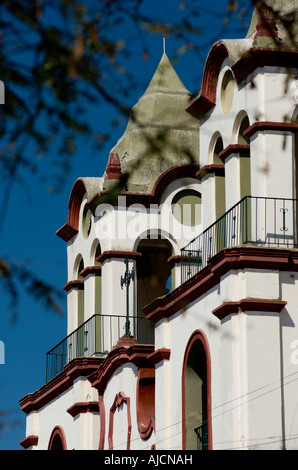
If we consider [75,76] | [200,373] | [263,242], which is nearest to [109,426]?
[200,373]

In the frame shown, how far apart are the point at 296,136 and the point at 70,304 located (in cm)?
1018

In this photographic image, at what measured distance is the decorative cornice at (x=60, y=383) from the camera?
2695 centimetres

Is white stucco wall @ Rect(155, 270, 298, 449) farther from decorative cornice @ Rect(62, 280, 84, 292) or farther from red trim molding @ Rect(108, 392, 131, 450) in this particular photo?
decorative cornice @ Rect(62, 280, 84, 292)

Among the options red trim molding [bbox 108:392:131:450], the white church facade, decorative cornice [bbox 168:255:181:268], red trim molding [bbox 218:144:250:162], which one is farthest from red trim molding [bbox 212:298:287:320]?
decorative cornice [bbox 168:255:181:268]

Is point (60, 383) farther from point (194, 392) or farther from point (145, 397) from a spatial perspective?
point (194, 392)

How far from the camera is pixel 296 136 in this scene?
21609mm

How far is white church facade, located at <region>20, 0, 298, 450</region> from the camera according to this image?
1962 cm

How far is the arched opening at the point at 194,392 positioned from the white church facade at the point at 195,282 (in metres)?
0.02

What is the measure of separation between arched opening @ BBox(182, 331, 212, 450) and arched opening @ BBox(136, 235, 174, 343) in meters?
6.39

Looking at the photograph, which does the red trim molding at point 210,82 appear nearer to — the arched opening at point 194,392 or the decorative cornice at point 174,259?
the decorative cornice at point 174,259

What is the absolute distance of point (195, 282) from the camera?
69.7 ft

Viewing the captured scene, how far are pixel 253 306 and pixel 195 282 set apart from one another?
5.99 ft

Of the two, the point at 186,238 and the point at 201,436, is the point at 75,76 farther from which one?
the point at 186,238

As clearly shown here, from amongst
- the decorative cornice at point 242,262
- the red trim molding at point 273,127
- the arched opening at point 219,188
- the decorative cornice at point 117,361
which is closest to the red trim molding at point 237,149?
the red trim molding at point 273,127
